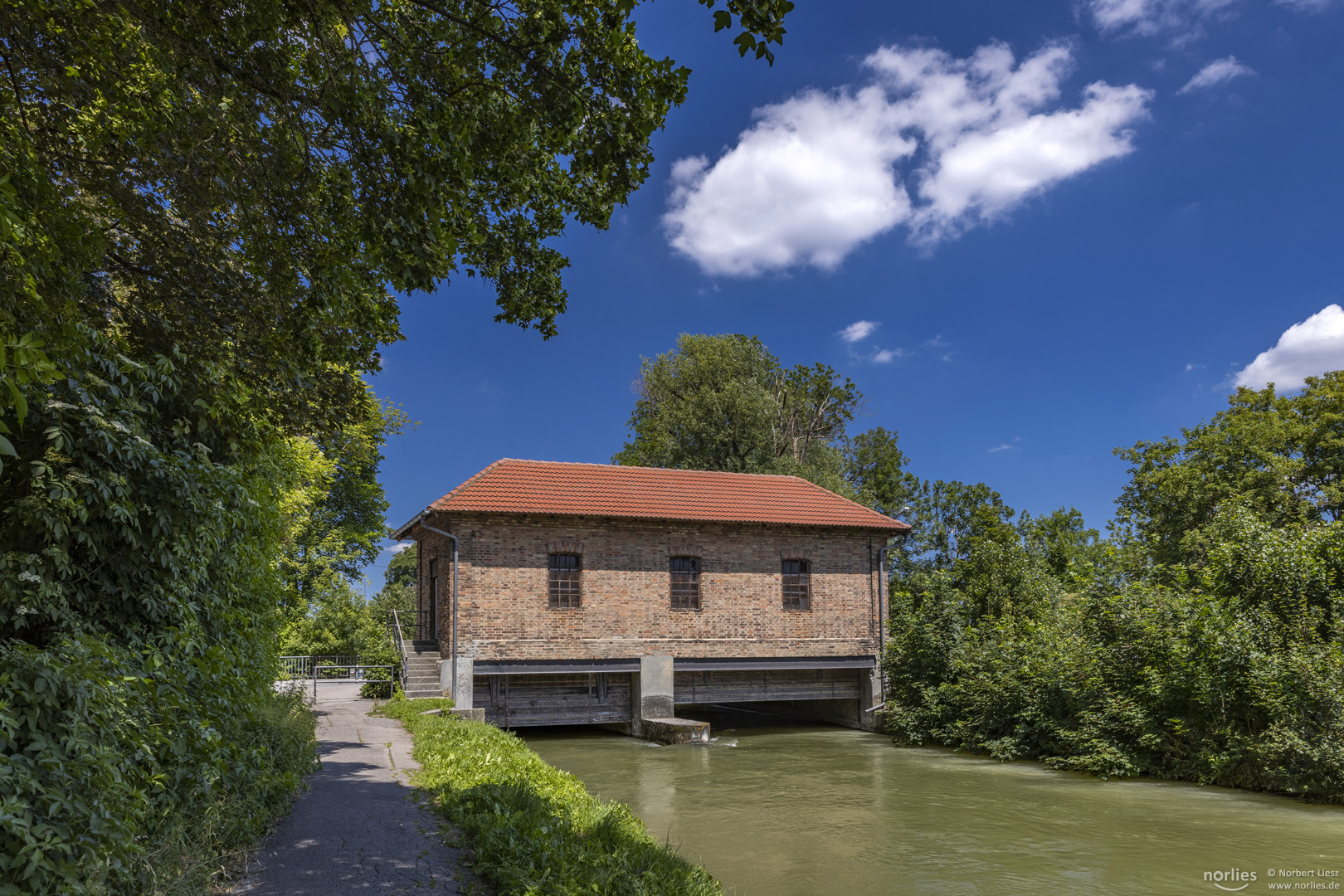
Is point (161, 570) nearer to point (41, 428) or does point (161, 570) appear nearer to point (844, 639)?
point (41, 428)

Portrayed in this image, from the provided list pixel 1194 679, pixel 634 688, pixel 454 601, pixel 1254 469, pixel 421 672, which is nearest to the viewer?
pixel 1194 679

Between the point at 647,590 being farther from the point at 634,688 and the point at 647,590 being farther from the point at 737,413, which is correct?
the point at 737,413

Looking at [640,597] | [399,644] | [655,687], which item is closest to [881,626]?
[655,687]

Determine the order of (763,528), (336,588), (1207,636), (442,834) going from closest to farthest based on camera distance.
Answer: (442,834)
(1207,636)
(763,528)
(336,588)

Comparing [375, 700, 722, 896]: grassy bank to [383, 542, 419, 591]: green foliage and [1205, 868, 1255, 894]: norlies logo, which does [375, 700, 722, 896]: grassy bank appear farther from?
[383, 542, 419, 591]: green foliage

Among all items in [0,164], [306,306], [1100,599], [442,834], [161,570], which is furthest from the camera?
[1100,599]

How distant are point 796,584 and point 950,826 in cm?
1110

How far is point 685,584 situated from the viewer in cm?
2162

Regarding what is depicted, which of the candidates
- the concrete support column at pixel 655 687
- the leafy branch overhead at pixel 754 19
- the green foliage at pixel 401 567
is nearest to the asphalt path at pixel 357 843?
the leafy branch overhead at pixel 754 19

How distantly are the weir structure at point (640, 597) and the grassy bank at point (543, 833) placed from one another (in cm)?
807

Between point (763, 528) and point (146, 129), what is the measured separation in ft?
58.8

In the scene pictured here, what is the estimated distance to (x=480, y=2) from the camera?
5992mm

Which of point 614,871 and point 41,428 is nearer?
point 41,428

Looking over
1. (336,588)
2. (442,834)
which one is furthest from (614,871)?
(336,588)
